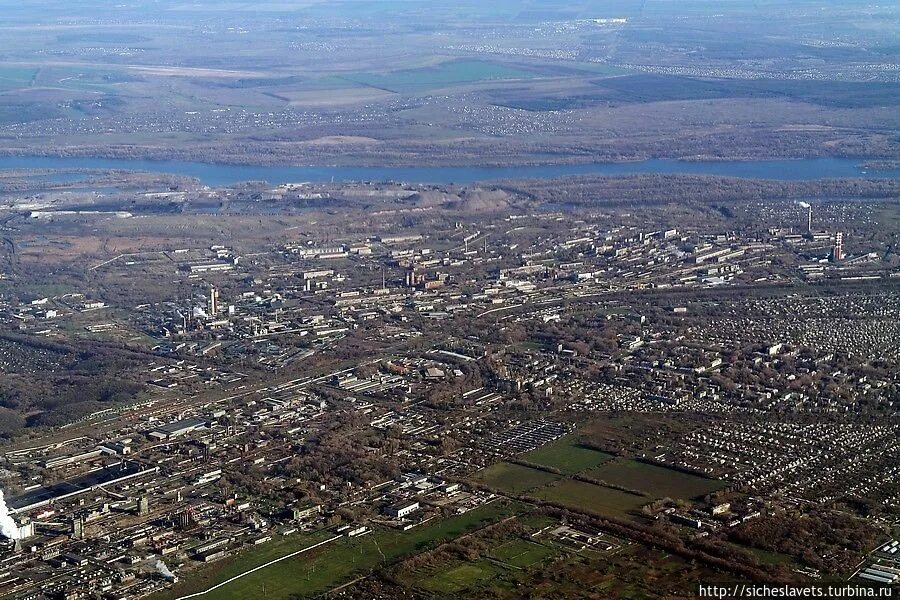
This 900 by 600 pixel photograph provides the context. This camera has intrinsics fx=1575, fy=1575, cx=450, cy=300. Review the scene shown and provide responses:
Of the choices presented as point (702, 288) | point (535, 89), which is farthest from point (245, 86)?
point (702, 288)

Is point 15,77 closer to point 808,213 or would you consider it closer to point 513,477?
point 808,213

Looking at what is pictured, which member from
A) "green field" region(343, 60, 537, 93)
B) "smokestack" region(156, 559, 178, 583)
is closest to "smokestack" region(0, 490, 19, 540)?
"smokestack" region(156, 559, 178, 583)

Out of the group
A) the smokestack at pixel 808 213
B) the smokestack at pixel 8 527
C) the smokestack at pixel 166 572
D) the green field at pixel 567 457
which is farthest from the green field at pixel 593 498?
the smokestack at pixel 808 213

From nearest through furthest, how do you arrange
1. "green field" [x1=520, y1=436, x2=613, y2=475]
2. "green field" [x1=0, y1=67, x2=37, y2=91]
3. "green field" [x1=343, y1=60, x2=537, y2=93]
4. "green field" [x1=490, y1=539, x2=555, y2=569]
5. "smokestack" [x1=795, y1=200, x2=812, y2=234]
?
"green field" [x1=490, y1=539, x2=555, y2=569], "green field" [x1=520, y1=436, x2=613, y2=475], "smokestack" [x1=795, y1=200, x2=812, y2=234], "green field" [x1=343, y1=60, x2=537, y2=93], "green field" [x1=0, y1=67, x2=37, y2=91]

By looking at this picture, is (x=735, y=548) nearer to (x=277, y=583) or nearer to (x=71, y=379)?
(x=277, y=583)

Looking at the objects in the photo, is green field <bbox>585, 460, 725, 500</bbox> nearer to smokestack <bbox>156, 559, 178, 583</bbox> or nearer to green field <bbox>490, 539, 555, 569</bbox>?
green field <bbox>490, 539, 555, 569</bbox>

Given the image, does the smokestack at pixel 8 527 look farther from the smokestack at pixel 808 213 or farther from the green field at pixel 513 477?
the smokestack at pixel 808 213

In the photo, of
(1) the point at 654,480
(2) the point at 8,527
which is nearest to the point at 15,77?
(2) the point at 8,527
